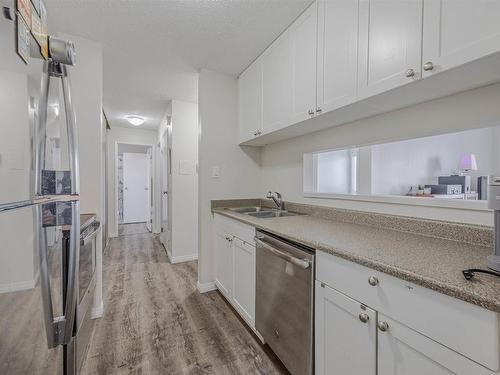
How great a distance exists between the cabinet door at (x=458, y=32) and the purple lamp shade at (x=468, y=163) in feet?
3.23

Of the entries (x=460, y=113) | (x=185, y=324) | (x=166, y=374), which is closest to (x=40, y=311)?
(x=166, y=374)

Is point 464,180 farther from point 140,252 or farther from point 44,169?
point 140,252

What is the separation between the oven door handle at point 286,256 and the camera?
114 cm

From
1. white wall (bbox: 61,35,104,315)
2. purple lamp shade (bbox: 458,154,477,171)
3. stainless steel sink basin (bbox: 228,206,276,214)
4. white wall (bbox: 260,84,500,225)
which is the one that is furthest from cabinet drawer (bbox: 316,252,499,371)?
white wall (bbox: 61,35,104,315)

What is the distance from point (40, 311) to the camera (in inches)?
27.4

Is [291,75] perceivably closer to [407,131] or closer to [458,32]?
[407,131]

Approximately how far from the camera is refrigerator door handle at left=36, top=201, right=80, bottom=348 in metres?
0.69

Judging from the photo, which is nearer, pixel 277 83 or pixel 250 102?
pixel 277 83

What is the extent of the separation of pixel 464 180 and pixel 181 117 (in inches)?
128

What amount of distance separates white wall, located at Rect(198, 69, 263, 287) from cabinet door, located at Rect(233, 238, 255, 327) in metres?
0.60

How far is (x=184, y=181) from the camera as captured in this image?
3.40 metres

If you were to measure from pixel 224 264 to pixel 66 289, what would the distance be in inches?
55.9

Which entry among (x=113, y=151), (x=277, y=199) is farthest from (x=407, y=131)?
(x=113, y=151)

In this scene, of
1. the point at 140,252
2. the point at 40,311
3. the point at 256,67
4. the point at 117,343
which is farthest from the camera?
the point at 140,252
